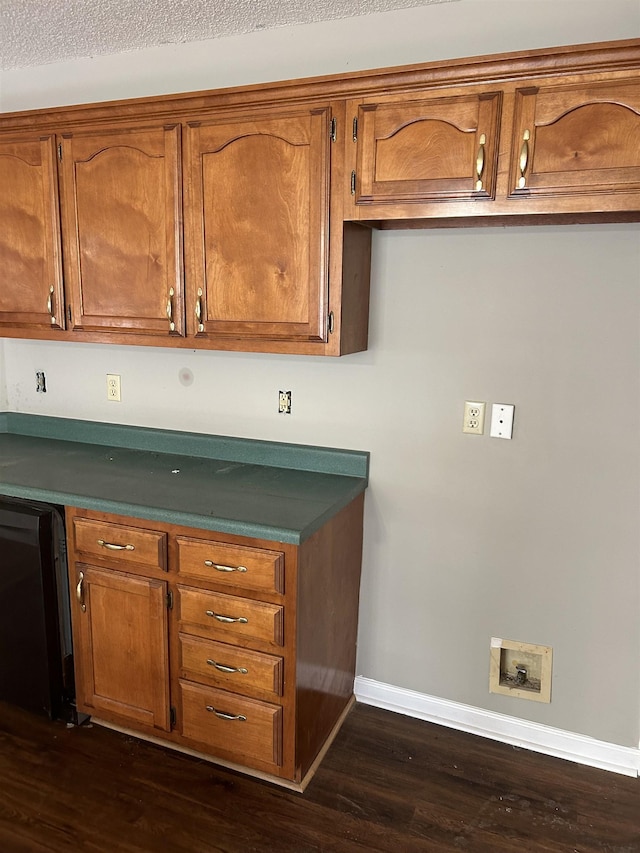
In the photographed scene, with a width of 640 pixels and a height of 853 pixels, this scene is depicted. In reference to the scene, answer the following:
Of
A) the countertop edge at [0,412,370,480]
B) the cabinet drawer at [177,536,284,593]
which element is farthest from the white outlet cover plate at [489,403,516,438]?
the cabinet drawer at [177,536,284,593]

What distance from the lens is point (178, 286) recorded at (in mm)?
2133

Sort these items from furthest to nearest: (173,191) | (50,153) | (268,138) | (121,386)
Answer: (121,386) < (50,153) < (173,191) < (268,138)

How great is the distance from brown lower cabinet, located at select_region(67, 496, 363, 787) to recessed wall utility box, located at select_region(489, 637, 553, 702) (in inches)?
22.9

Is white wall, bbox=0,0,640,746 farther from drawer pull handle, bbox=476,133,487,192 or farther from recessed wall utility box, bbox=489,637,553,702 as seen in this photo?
drawer pull handle, bbox=476,133,487,192

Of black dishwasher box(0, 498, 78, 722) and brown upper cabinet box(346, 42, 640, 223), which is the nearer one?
brown upper cabinet box(346, 42, 640, 223)

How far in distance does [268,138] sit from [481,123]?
2.14 ft

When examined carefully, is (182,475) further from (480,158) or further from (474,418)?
(480,158)

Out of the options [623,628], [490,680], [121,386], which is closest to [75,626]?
[121,386]

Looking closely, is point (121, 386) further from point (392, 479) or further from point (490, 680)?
point (490, 680)

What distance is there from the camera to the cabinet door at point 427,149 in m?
1.70

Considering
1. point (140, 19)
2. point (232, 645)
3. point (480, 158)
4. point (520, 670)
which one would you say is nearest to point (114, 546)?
point (232, 645)

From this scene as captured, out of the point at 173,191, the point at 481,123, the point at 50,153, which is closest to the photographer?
the point at 481,123

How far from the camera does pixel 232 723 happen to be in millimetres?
1963

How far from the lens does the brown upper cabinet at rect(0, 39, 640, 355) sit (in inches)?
64.1
